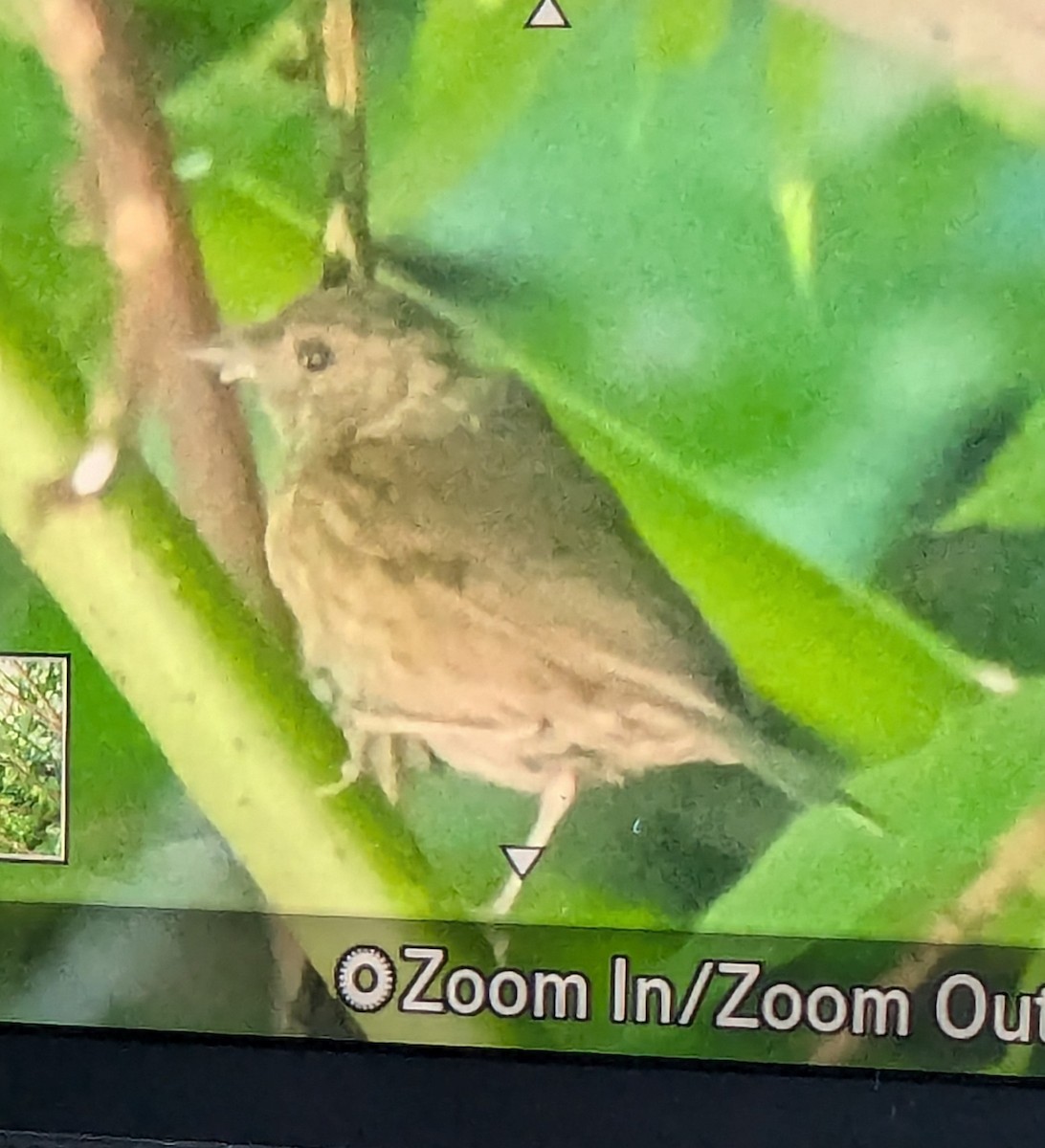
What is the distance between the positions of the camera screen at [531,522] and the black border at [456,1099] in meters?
0.01

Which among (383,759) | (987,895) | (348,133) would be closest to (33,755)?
(383,759)

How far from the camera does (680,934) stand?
1.83ft

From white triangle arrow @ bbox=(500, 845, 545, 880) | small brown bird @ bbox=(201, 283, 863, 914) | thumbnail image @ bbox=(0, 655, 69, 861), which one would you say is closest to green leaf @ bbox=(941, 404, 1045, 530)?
small brown bird @ bbox=(201, 283, 863, 914)

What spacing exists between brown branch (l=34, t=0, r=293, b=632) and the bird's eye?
0.03 m

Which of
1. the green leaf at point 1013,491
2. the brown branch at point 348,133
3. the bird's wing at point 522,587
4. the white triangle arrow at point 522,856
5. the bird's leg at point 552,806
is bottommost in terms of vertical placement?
the white triangle arrow at point 522,856

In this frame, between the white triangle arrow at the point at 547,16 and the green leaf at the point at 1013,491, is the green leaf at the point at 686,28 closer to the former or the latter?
the white triangle arrow at the point at 547,16

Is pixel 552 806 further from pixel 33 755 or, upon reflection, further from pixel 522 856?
pixel 33 755

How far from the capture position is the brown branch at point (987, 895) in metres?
0.55

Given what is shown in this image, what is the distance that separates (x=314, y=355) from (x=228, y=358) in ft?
0.12

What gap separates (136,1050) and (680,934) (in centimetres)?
24

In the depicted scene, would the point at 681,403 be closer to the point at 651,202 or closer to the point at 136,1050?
the point at 651,202

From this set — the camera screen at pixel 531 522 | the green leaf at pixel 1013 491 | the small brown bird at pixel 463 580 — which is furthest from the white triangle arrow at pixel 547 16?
the green leaf at pixel 1013 491

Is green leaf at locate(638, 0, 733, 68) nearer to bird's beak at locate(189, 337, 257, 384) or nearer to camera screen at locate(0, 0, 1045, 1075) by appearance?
camera screen at locate(0, 0, 1045, 1075)

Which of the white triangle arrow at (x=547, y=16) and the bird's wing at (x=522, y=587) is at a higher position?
the white triangle arrow at (x=547, y=16)
